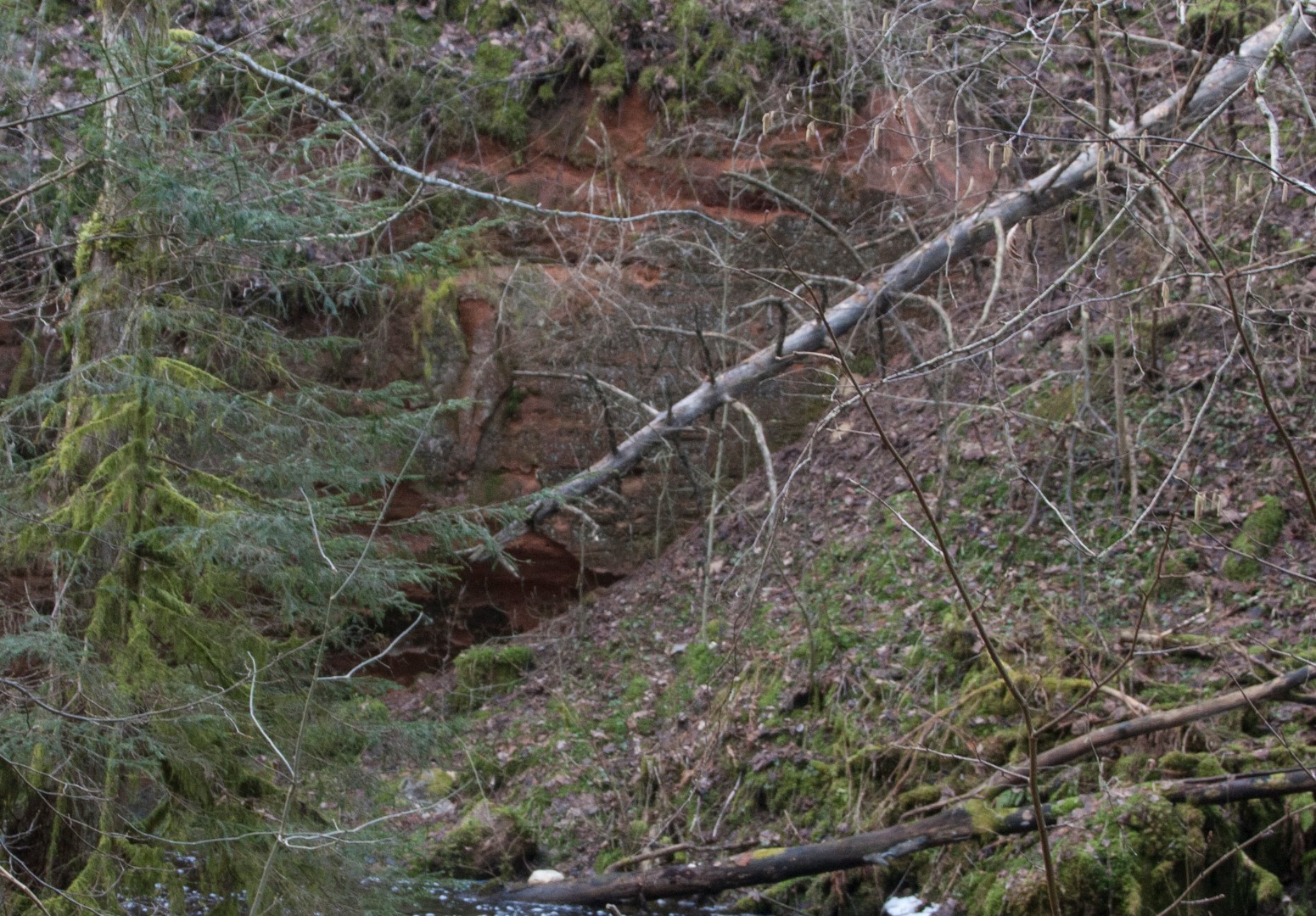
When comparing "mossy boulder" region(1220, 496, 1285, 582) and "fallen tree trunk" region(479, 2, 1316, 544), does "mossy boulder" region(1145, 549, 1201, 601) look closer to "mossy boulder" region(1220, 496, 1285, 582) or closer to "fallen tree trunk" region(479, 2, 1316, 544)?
"mossy boulder" region(1220, 496, 1285, 582)

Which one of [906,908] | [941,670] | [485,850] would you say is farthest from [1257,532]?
[485,850]

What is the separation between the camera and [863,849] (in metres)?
5.93

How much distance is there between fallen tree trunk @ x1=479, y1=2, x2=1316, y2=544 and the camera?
7297 mm

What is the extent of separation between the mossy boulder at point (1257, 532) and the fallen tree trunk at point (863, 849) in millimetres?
1995

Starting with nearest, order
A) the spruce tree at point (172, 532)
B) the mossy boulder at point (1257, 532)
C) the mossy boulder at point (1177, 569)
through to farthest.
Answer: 1. the spruce tree at point (172, 532)
2. the mossy boulder at point (1257, 532)
3. the mossy boulder at point (1177, 569)

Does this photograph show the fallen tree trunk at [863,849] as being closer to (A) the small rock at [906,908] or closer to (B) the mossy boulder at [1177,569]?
(A) the small rock at [906,908]

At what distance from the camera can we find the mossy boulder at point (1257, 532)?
22.1 ft

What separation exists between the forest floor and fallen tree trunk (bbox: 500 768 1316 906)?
0.52 ft

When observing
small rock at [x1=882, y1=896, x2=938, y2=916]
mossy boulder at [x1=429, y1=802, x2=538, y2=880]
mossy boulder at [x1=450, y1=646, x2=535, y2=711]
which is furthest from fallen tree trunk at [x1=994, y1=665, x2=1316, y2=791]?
mossy boulder at [x1=450, y1=646, x2=535, y2=711]

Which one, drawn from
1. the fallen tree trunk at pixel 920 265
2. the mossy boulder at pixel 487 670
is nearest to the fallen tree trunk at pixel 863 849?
the fallen tree trunk at pixel 920 265

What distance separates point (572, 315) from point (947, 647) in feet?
16.4

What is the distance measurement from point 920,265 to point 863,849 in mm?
4325

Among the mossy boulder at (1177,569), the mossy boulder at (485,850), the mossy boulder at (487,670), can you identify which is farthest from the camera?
the mossy boulder at (487,670)

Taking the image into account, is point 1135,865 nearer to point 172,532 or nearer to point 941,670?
point 941,670
